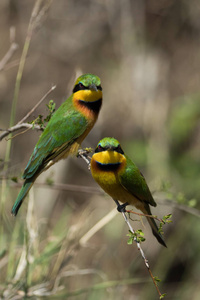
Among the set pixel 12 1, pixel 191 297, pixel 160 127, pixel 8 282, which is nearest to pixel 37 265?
pixel 8 282

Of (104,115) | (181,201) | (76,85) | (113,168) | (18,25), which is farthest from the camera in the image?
(18,25)

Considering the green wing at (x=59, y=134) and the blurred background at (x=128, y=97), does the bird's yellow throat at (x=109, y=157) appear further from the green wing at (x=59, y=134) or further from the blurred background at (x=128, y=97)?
the blurred background at (x=128, y=97)

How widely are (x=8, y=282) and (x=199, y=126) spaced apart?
3224 millimetres

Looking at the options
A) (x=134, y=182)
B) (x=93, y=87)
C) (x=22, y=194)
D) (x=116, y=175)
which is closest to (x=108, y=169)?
(x=116, y=175)

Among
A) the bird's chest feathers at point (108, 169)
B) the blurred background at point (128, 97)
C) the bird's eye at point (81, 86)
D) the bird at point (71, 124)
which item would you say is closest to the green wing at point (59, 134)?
the bird at point (71, 124)

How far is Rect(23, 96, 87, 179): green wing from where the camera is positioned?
8.27ft

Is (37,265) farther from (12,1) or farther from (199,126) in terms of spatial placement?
(12,1)

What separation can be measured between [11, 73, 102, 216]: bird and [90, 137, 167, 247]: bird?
0.41m

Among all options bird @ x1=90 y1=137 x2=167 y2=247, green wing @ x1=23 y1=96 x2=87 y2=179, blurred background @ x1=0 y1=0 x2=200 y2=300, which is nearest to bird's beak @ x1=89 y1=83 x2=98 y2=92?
green wing @ x1=23 y1=96 x2=87 y2=179

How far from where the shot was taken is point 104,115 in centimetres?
568

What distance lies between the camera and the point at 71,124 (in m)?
2.69

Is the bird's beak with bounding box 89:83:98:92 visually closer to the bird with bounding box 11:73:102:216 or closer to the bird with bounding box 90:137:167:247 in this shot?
the bird with bounding box 11:73:102:216

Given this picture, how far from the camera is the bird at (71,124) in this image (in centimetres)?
257

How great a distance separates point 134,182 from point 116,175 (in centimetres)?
11
